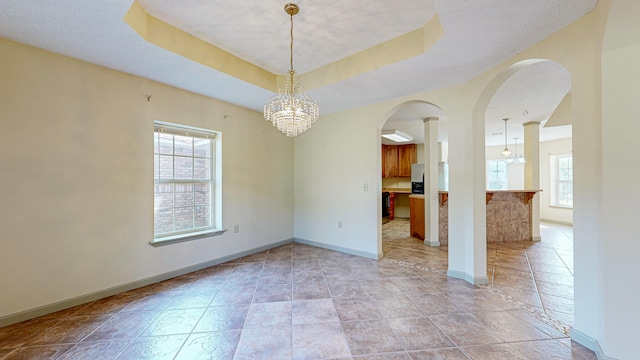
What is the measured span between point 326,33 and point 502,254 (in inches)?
174

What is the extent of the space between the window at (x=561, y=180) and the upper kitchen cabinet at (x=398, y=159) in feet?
13.7

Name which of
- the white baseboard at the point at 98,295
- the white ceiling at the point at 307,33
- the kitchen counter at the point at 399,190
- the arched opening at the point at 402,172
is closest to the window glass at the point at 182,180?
the white baseboard at the point at 98,295

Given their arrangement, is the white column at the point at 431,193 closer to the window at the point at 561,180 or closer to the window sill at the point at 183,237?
the window sill at the point at 183,237

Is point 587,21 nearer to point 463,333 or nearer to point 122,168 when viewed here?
point 463,333

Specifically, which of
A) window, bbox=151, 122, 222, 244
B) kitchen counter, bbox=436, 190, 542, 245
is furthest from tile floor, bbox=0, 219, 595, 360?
kitchen counter, bbox=436, 190, 542, 245

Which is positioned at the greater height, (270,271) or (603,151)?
(603,151)

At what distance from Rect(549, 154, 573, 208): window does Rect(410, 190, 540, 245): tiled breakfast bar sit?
3444 millimetres

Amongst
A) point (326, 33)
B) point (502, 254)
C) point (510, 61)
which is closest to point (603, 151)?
point (510, 61)

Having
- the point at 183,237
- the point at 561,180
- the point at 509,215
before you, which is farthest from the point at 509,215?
the point at 183,237

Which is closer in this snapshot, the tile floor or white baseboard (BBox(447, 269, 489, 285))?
the tile floor

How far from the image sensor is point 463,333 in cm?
193

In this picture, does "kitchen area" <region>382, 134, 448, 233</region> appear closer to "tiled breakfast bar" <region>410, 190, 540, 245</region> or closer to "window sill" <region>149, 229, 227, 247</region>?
"tiled breakfast bar" <region>410, 190, 540, 245</region>

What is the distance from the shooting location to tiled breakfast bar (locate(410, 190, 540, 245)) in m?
4.95

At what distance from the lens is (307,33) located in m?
2.39
